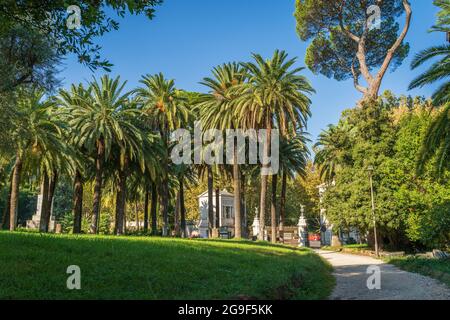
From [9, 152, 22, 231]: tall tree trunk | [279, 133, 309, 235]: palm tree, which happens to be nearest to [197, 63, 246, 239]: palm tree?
[279, 133, 309, 235]: palm tree

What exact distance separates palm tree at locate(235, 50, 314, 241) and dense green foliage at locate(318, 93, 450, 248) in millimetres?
5813

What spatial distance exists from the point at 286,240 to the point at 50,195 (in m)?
22.2

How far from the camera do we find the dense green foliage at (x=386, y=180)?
1126 inches

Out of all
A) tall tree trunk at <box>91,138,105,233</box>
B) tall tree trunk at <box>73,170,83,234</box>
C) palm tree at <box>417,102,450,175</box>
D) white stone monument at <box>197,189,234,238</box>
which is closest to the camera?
palm tree at <box>417,102,450,175</box>

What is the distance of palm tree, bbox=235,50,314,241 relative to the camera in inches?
1183

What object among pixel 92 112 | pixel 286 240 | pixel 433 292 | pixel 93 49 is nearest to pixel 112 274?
pixel 93 49

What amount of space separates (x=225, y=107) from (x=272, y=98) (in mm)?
4106

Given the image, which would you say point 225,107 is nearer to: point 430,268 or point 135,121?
point 135,121

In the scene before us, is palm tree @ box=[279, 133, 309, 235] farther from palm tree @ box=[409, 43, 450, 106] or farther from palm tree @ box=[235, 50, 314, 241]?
palm tree @ box=[409, 43, 450, 106]

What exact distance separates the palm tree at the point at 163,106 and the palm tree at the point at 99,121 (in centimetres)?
369

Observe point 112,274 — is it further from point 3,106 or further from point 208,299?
point 3,106

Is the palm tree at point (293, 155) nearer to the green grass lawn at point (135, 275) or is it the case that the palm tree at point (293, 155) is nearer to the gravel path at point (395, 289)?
the gravel path at point (395, 289)

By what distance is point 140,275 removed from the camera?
9273mm

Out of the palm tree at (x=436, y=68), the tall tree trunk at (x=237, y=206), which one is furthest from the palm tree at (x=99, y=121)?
the palm tree at (x=436, y=68)
